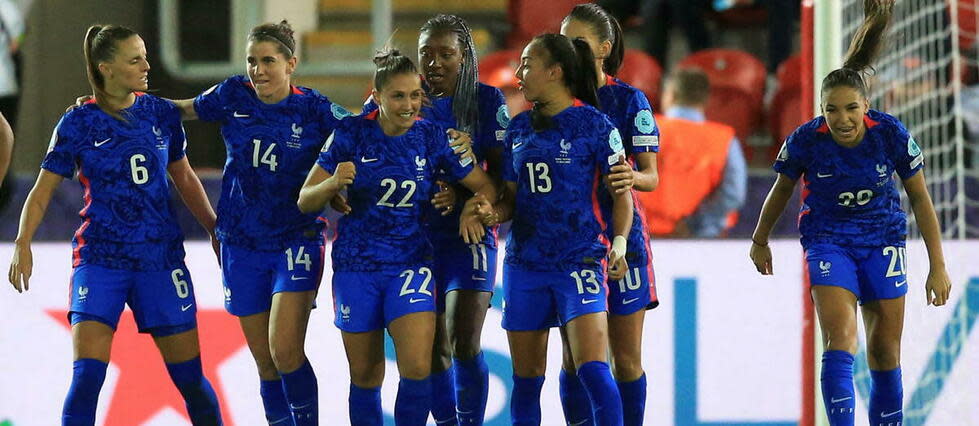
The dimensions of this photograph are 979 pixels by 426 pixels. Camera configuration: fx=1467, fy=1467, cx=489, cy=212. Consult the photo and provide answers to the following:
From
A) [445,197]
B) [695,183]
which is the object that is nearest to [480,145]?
[445,197]

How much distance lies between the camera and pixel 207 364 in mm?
6570

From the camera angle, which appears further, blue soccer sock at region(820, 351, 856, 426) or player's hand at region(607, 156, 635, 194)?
blue soccer sock at region(820, 351, 856, 426)

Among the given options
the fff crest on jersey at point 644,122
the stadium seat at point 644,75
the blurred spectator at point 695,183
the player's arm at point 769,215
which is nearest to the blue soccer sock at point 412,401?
the fff crest on jersey at point 644,122

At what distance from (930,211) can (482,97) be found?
159 cm

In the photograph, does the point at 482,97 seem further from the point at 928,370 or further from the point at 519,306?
the point at 928,370

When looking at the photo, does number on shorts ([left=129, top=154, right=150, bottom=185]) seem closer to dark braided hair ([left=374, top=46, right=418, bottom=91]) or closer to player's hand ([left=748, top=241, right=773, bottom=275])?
dark braided hair ([left=374, top=46, right=418, bottom=91])

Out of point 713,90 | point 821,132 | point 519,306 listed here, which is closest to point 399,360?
point 519,306

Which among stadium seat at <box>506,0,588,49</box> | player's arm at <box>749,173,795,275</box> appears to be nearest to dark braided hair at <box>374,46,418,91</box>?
player's arm at <box>749,173,795,275</box>

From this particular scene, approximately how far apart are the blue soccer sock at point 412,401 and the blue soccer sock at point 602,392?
1.70 ft

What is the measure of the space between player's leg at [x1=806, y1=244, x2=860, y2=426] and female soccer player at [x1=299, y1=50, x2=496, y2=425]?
1.22 metres

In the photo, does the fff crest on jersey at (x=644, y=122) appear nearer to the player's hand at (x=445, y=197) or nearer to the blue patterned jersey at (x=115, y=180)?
the player's hand at (x=445, y=197)

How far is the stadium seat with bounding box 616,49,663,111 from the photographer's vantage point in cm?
857

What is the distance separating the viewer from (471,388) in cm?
509

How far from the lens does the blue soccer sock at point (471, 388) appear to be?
Result: 508 cm
